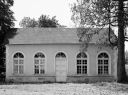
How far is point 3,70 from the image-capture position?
91.3 ft

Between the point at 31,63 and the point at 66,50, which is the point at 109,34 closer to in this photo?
the point at 66,50

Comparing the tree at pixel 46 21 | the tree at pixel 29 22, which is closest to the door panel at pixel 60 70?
the tree at pixel 46 21

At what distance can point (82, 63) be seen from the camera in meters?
26.1

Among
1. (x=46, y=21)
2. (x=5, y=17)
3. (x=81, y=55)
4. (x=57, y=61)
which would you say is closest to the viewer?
(x=57, y=61)

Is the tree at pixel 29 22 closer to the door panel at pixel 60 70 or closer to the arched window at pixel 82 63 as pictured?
the door panel at pixel 60 70

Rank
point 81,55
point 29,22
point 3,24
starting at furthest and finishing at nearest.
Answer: point 29,22
point 3,24
point 81,55

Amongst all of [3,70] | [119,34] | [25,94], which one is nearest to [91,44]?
[119,34]

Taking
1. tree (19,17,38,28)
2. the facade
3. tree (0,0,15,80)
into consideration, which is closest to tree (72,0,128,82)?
the facade

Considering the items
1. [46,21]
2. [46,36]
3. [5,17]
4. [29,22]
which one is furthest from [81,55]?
[29,22]

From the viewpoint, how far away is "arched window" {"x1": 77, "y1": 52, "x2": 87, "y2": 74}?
85.4 feet

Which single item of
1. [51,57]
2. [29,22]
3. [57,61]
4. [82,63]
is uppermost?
[29,22]

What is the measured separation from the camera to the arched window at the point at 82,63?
2603 cm

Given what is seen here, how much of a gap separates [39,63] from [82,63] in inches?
164

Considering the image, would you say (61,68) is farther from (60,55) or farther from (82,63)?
Answer: (82,63)
